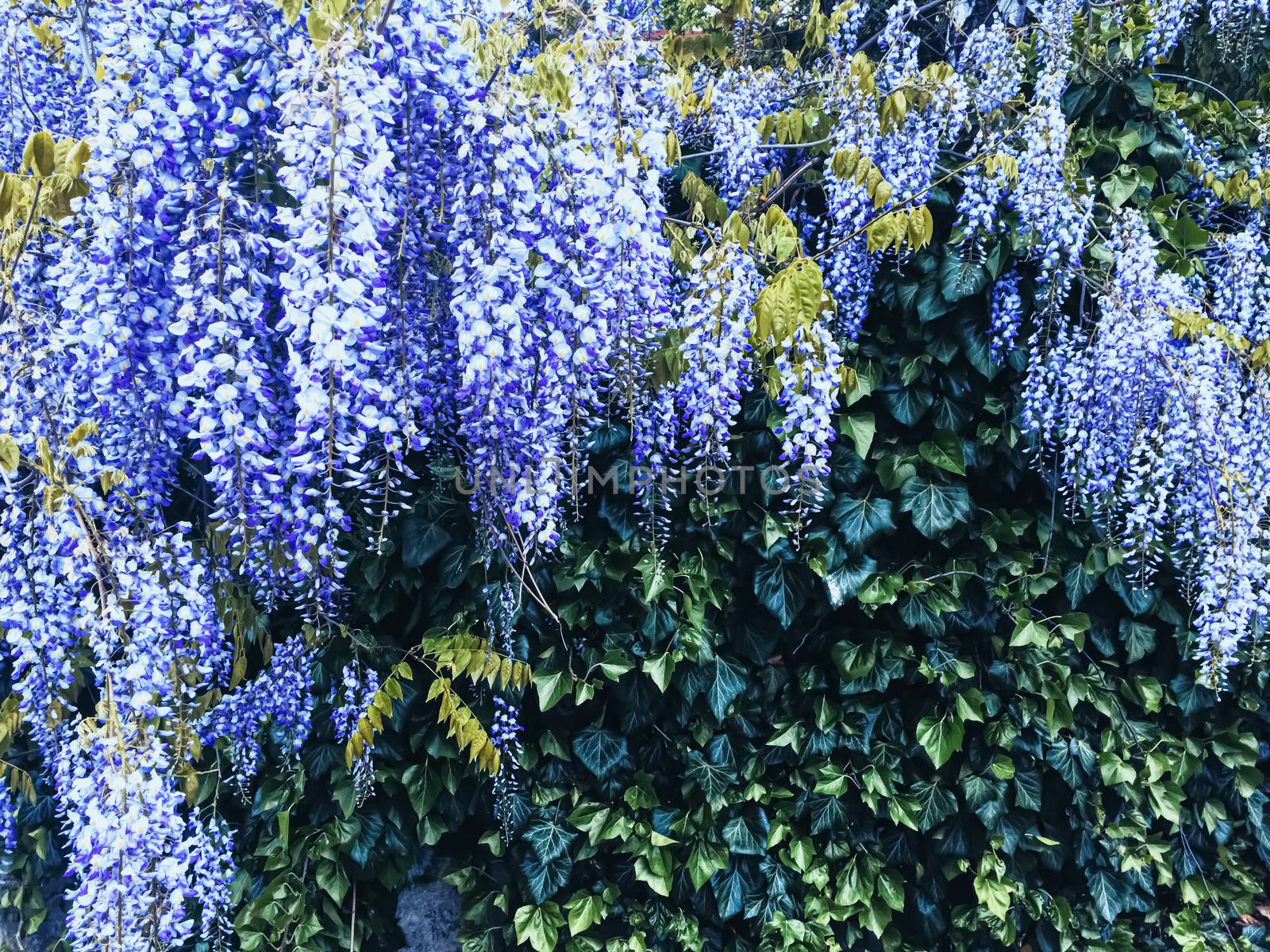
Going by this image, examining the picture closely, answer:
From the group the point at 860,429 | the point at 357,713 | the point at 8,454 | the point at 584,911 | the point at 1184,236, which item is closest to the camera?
the point at 8,454

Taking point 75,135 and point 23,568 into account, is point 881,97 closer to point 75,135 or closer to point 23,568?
point 75,135

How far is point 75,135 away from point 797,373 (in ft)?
6.13

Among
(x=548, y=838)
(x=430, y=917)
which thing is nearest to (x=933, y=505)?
(x=548, y=838)

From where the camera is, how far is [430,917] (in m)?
2.65

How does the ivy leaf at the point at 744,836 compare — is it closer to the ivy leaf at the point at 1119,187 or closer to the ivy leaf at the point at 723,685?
the ivy leaf at the point at 723,685

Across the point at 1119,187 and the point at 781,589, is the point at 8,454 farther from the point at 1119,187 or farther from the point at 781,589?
the point at 1119,187

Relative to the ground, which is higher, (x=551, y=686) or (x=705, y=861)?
(x=551, y=686)

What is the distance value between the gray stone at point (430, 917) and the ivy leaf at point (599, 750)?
25.2 inches

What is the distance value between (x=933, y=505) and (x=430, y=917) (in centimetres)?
209

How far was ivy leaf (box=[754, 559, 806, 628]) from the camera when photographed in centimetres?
254

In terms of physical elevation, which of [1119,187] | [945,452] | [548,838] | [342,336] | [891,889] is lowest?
[891,889]

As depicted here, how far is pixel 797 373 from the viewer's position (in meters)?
1.99

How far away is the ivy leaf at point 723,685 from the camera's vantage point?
2.52 metres

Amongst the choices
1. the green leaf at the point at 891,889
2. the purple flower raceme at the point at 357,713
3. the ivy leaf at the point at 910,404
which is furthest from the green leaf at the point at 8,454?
the green leaf at the point at 891,889
